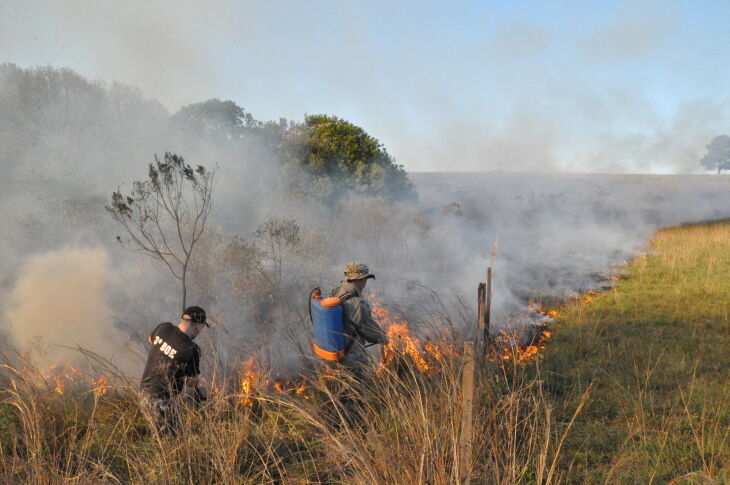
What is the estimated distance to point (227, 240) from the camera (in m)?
8.97

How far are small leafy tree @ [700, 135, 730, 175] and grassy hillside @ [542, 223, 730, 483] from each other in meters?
54.3

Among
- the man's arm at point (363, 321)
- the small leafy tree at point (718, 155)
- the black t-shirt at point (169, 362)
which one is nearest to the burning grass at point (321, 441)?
the man's arm at point (363, 321)

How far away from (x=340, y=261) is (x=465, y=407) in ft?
25.9

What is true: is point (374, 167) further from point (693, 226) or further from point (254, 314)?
point (693, 226)

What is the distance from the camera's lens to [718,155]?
53.9 meters

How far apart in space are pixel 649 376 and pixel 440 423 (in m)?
3.17

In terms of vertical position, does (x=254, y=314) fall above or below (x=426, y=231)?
below

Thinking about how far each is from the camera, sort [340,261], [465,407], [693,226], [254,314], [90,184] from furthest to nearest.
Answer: [693,226] < [90,184] < [340,261] < [254,314] < [465,407]

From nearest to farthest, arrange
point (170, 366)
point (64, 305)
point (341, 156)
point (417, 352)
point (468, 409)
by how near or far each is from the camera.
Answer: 1. point (468, 409)
2. point (170, 366)
3. point (417, 352)
4. point (64, 305)
5. point (341, 156)

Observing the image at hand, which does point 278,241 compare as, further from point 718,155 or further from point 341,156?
point 718,155

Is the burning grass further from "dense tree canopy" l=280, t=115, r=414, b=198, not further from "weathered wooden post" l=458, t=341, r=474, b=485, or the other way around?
"dense tree canopy" l=280, t=115, r=414, b=198

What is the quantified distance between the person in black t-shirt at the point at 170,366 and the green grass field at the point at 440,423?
0.67 ft

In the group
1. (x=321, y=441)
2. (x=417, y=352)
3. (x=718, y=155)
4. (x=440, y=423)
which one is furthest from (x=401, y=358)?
(x=718, y=155)

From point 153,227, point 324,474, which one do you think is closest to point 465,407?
point 324,474
